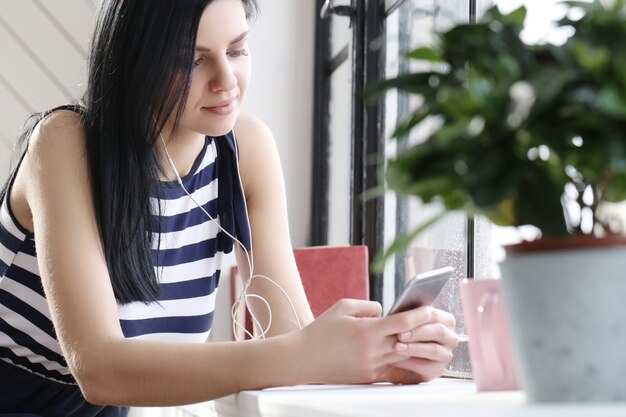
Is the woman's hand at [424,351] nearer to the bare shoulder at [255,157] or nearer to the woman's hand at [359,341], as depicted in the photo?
the woman's hand at [359,341]

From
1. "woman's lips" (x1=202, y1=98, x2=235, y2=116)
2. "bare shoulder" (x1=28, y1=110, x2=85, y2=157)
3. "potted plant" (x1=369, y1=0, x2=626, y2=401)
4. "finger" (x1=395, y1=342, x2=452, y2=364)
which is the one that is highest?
"woman's lips" (x1=202, y1=98, x2=235, y2=116)

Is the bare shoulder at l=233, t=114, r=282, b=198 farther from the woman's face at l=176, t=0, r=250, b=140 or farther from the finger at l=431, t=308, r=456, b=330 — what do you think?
the finger at l=431, t=308, r=456, b=330

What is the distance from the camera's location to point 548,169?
0.66m

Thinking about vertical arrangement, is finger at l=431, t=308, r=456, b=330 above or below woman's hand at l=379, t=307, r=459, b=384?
above

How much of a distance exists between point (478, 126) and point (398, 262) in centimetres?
161

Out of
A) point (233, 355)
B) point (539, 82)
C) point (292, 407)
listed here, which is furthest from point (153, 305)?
point (539, 82)

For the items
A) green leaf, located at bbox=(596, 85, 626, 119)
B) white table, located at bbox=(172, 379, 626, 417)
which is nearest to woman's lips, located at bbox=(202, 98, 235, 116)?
white table, located at bbox=(172, 379, 626, 417)

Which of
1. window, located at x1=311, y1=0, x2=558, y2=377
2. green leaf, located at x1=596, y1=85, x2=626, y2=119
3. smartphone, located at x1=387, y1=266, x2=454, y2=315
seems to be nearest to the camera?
green leaf, located at x1=596, y1=85, x2=626, y2=119

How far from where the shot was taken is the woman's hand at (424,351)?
1.04 m

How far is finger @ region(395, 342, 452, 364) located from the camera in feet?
3.39

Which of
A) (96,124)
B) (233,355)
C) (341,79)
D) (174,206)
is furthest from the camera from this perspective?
(341,79)

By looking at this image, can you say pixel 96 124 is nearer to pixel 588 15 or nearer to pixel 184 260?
pixel 184 260

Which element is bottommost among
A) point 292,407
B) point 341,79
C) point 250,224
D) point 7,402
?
point 7,402

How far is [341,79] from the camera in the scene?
2727mm
